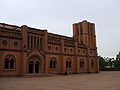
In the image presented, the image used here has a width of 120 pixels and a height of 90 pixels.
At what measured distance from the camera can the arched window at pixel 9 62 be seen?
106 ft

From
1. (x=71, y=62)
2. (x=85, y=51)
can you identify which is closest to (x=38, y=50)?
(x=71, y=62)

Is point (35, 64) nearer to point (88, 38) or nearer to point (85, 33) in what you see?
point (85, 33)

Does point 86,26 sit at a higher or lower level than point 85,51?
higher

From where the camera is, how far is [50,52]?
4059 centimetres

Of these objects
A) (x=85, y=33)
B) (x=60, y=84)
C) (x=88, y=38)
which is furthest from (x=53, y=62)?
(x=60, y=84)

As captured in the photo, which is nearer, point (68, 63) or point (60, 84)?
point (60, 84)

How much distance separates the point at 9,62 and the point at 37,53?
21.6 feet

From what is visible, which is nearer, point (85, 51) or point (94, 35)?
point (85, 51)

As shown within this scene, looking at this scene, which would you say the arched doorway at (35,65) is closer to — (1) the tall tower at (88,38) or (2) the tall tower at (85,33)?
(1) the tall tower at (88,38)

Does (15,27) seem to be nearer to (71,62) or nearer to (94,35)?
(71,62)

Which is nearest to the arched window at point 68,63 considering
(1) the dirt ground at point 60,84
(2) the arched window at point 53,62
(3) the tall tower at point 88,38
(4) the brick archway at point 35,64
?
(2) the arched window at point 53,62

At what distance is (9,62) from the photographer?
3256cm

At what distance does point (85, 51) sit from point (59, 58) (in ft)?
38.6

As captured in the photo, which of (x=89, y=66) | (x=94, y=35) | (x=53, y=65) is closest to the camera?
(x=53, y=65)
